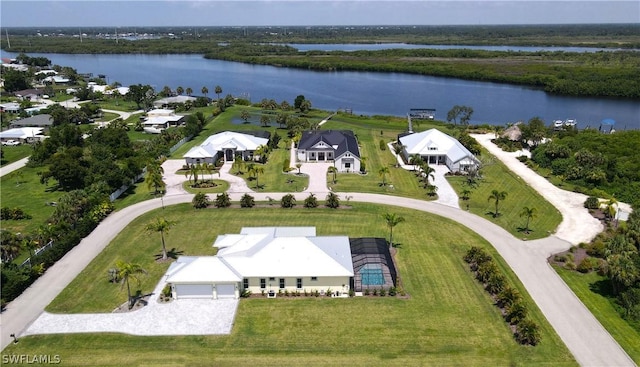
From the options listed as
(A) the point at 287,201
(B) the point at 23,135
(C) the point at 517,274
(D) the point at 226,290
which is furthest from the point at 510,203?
(B) the point at 23,135

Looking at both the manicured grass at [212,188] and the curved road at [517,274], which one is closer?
the curved road at [517,274]

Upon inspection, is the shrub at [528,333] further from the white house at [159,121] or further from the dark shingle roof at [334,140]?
the white house at [159,121]

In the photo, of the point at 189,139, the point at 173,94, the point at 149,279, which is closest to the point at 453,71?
the point at 173,94

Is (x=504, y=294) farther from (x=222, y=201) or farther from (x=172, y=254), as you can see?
(x=222, y=201)

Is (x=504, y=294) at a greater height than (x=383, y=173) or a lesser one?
lesser

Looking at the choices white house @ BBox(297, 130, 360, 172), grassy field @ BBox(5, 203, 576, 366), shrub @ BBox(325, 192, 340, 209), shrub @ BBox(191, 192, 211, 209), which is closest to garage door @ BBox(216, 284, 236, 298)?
grassy field @ BBox(5, 203, 576, 366)

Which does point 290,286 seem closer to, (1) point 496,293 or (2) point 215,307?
(2) point 215,307

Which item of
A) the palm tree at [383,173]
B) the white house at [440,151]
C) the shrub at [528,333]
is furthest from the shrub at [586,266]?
the white house at [440,151]
